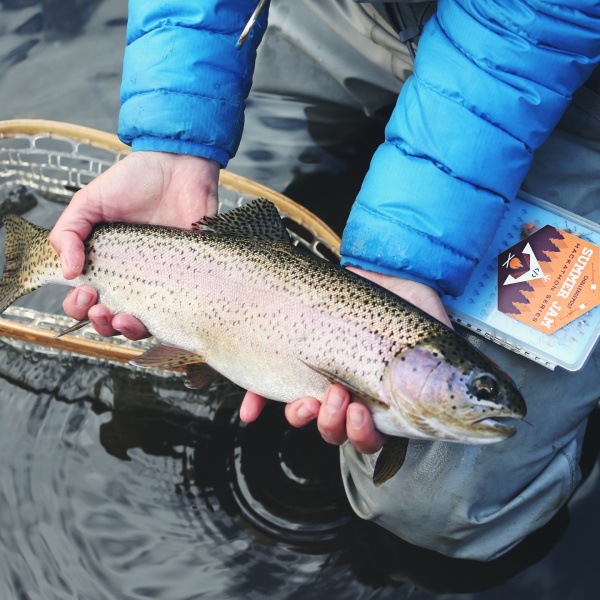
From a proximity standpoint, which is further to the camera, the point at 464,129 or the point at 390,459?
the point at 464,129

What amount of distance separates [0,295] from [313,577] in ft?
4.86

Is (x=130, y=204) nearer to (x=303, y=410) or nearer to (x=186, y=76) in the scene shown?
(x=186, y=76)

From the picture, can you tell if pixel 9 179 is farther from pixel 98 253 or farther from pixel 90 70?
pixel 98 253

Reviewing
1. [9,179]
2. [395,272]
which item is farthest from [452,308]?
[9,179]

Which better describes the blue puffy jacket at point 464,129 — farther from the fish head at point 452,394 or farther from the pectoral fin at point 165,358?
the pectoral fin at point 165,358

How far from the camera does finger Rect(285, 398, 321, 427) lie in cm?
201

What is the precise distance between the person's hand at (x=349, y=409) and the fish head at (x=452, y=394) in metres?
0.11

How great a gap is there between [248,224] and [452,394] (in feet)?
2.62

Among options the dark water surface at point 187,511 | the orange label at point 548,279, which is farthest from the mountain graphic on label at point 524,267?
the dark water surface at point 187,511

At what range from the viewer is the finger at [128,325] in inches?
85.7

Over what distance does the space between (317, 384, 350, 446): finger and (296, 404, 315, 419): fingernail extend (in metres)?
0.07

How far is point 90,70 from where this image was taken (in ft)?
13.0

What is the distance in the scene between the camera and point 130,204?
2.40 metres

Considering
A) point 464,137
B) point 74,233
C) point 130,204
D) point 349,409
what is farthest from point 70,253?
point 464,137
